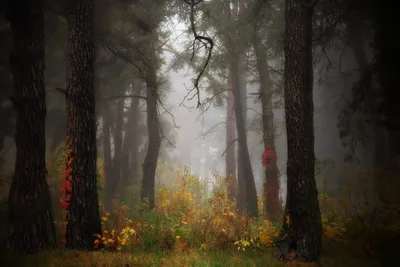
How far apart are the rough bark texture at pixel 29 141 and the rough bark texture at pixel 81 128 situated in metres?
0.57

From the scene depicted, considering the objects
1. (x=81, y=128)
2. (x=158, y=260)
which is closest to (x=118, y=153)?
(x=81, y=128)

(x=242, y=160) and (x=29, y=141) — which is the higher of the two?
(x=29, y=141)

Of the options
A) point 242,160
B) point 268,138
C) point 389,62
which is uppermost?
point 389,62

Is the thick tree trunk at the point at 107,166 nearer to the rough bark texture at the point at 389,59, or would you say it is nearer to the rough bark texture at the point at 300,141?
the rough bark texture at the point at 300,141

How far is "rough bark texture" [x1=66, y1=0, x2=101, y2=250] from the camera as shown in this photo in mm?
7137

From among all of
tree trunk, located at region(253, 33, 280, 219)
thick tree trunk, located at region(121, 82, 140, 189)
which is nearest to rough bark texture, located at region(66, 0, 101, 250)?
tree trunk, located at region(253, 33, 280, 219)

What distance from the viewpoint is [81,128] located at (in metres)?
7.38

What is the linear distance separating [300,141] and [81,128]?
4.90 m

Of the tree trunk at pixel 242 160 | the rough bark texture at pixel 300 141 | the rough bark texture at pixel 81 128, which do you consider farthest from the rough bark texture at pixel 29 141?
the tree trunk at pixel 242 160

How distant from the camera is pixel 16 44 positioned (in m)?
7.29

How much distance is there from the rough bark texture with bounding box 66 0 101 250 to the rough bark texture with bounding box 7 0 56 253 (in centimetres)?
57

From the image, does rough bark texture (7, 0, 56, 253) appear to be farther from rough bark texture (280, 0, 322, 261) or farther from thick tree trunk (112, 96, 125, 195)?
thick tree trunk (112, 96, 125, 195)

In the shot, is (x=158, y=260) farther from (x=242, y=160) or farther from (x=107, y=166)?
(x=107, y=166)

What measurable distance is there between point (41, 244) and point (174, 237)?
2888mm
